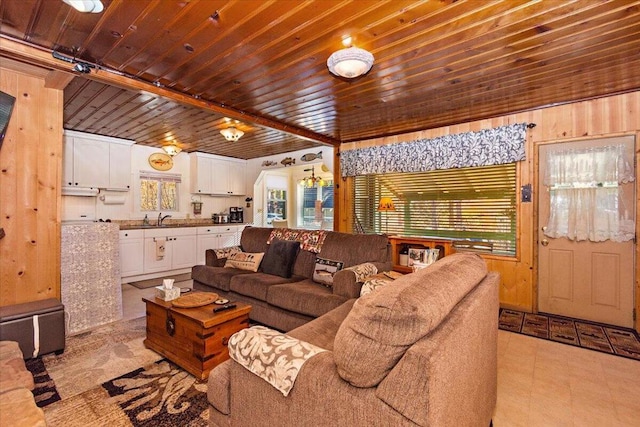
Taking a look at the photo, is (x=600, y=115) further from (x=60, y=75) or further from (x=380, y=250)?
(x=60, y=75)

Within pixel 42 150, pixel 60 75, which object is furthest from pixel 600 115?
pixel 42 150

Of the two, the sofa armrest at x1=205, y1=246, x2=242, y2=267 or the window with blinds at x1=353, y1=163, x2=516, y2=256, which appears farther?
the window with blinds at x1=353, y1=163, x2=516, y2=256

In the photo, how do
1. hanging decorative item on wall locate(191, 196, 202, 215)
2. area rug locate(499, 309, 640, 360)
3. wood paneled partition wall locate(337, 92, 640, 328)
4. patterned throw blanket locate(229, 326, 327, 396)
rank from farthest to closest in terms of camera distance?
hanging decorative item on wall locate(191, 196, 202, 215), wood paneled partition wall locate(337, 92, 640, 328), area rug locate(499, 309, 640, 360), patterned throw blanket locate(229, 326, 327, 396)

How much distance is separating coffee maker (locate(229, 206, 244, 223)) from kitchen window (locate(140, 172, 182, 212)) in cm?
119

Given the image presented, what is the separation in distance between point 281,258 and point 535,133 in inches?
133

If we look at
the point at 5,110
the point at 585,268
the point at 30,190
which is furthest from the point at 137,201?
the point at 585,268

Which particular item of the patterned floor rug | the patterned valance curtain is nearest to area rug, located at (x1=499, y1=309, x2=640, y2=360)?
the patterned valance curtain

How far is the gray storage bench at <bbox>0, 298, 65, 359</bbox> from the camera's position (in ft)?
7.68

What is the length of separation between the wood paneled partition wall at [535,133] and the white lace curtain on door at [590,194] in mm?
141

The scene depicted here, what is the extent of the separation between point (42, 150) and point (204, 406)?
2.65 m

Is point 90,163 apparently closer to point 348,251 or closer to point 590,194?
point 348,251

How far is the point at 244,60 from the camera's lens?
8.44 feet

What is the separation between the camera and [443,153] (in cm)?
436

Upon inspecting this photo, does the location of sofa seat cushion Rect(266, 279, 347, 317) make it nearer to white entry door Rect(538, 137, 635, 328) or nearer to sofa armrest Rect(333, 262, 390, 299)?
sofa armrest Rect(333, 262, 390, 299)
